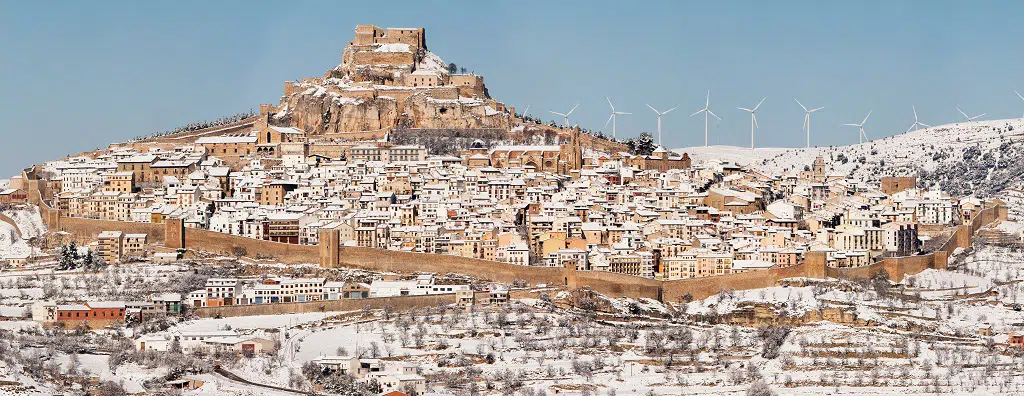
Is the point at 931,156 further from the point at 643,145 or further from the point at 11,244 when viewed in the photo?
the point at 11,244

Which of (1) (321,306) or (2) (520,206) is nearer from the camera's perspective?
(1) (321,306)

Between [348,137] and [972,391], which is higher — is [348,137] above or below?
above

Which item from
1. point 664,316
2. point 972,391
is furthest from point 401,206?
point 972,391

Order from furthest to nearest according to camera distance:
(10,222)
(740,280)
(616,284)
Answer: (10,222) → (616,284) → (740,280)

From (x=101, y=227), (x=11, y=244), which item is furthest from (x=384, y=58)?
(x=11, y=244)

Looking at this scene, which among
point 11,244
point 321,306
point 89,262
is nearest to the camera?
point 321,306

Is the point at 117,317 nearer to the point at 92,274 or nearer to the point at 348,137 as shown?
the point at 92,274

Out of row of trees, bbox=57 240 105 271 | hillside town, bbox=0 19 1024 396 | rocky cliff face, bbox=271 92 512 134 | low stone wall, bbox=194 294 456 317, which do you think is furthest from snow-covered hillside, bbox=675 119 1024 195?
row of trees, bbox=57 240 105 271
